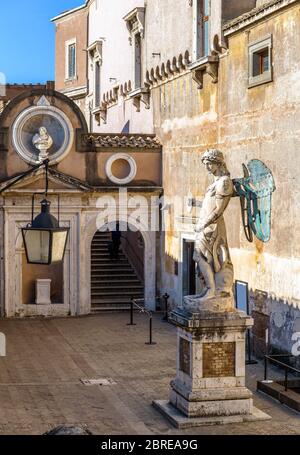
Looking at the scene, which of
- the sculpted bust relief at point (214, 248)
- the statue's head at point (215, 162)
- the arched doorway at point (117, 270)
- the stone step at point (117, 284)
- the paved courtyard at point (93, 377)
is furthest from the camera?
the stone step at point (117, 284)

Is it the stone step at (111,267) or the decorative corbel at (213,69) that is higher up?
the decorative corbel at (213,69)

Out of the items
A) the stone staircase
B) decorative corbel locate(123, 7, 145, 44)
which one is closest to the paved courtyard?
the stone staircase

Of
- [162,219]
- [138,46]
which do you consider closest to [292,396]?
[162,219]

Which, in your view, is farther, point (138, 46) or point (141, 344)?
point (138, 46)

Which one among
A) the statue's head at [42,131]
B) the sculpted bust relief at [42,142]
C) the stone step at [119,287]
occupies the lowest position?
the stone step at [119,287]

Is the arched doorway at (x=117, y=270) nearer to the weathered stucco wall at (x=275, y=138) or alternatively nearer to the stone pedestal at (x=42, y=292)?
the stone pedestal at (x=42, y=292)

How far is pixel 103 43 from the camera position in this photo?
110 feet

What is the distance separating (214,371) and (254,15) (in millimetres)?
7983

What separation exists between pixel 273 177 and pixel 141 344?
5092mm

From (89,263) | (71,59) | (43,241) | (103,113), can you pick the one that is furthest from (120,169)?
(71,59)

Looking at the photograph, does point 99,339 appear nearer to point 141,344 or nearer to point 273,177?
point 141,344

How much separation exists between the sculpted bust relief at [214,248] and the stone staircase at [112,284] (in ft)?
37.2

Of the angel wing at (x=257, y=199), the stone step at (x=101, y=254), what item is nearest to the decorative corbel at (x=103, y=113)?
the stone step at (x=101, y=254)

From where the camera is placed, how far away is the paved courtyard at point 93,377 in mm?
13289
